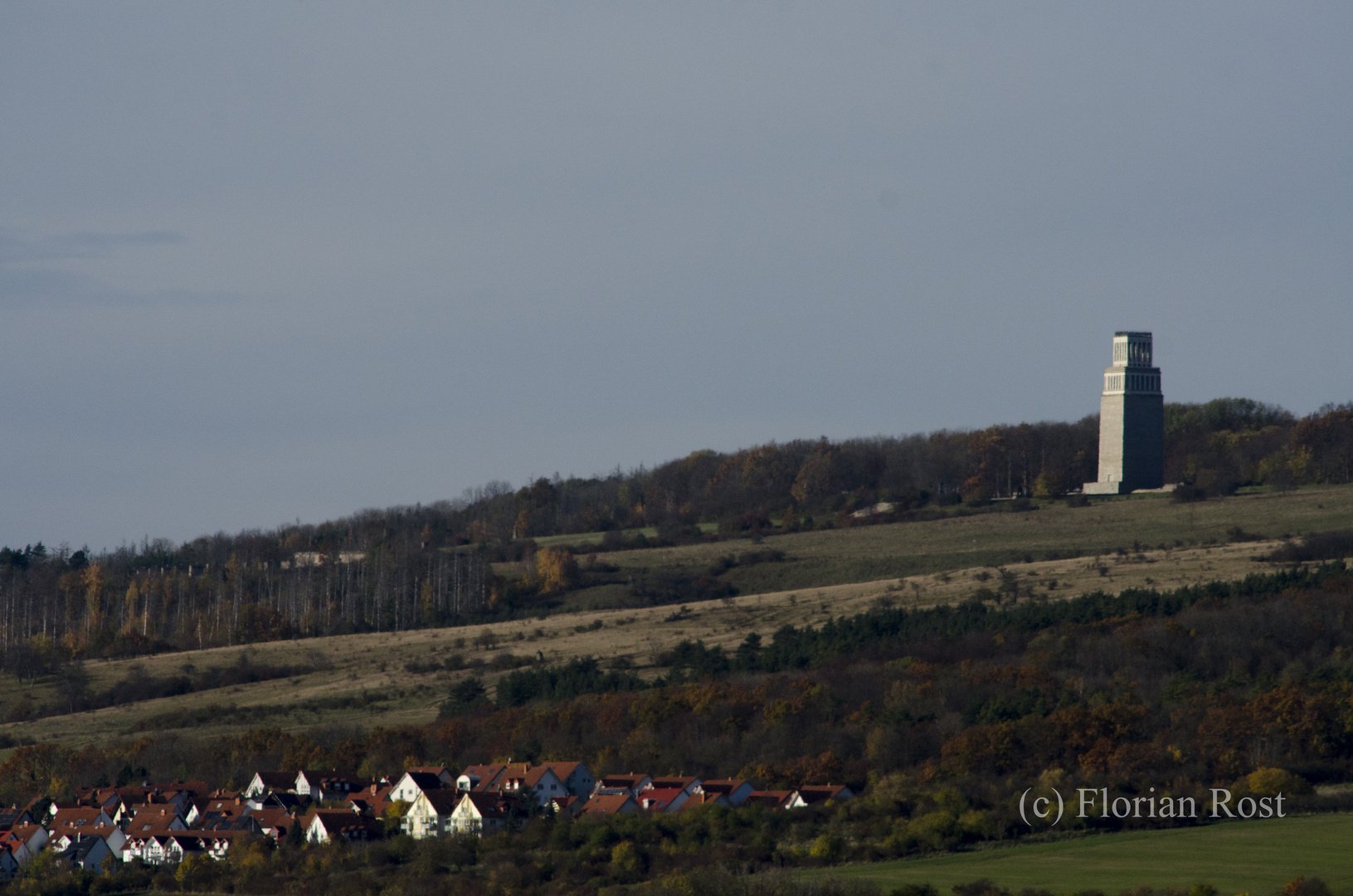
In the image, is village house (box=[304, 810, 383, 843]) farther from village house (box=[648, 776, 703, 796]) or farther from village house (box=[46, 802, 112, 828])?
village house (box=[648, 776, 703, 796])

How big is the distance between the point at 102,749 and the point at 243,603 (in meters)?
47.5

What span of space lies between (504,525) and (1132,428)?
210ft

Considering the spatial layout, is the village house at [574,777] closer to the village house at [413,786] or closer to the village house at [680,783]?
the village house at [680,783]

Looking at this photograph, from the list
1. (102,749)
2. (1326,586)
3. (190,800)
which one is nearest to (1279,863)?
(1326,586)

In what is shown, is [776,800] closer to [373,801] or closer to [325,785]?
[373,801]

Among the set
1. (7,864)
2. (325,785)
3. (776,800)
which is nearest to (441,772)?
(325,785)

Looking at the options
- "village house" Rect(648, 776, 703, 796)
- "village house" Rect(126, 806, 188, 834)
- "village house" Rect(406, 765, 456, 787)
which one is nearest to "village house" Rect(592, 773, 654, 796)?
"village house" Rect(648, 776, 703, 796)

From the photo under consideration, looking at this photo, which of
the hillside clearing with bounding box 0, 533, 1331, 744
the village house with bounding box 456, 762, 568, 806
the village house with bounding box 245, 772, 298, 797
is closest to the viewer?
the village house with bounding box 456, 762, 568, 806

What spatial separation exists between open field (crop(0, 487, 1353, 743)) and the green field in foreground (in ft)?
125

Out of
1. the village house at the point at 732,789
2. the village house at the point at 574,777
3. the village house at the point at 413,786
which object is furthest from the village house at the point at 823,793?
the village house at the point at 413,786

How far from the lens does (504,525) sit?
15812 centimetres

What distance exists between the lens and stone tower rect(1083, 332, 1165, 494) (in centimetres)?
11962

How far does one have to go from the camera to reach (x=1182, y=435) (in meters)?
136

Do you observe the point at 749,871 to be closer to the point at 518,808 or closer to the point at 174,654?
the point at 518,808
